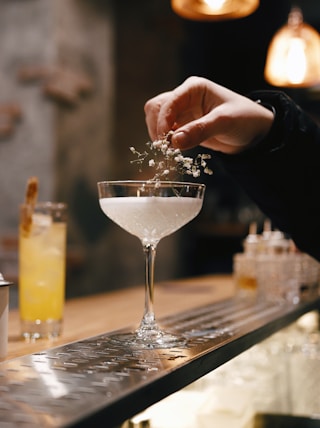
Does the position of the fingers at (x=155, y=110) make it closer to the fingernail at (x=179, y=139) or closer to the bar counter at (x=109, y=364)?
the fingernail at (x=179, y=139)

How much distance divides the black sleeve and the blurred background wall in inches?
83.5

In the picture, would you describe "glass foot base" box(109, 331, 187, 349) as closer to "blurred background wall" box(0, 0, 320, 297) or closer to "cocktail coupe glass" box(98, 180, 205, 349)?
"cocktail coupe glass" box(98, 180, 205, 349)

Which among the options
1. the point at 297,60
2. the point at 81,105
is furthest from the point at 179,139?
the point at 81,105

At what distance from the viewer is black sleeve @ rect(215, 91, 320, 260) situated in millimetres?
1382

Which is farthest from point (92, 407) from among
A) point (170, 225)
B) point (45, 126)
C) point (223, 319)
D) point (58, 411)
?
point (45, 126)

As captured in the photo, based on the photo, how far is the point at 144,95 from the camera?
5246mm

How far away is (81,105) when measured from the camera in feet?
12.2

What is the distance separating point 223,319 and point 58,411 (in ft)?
2.81

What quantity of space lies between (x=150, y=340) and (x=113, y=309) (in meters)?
0.73

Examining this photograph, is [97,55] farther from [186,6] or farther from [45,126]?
[186,6]

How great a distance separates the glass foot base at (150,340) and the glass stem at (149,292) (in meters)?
0.02

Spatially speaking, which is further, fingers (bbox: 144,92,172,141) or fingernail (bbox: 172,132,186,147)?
fingers (bbox: 144,92,172,141)

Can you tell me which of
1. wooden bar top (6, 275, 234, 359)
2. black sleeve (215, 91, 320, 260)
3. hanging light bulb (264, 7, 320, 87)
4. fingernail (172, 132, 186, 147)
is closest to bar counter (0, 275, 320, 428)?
wooden bar top (6, 275, 234, 359)

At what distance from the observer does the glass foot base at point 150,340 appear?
3.57 feet
